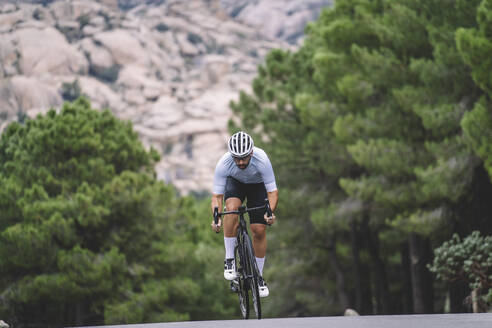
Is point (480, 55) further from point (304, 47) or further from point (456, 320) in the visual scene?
point (304, 47)

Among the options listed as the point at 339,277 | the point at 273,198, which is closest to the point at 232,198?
the point at 273,198

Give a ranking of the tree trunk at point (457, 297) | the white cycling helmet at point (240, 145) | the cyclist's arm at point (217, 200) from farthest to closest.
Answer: the tree trunk at point (457, 297), the cyclist's arm at point (217, 200), the white cycling helmet at point (240, 145)

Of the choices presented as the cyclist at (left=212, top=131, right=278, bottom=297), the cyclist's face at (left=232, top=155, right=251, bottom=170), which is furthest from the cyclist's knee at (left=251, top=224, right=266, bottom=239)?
the cyclist's face at (left=232, top=155, right=251, bottom=170)

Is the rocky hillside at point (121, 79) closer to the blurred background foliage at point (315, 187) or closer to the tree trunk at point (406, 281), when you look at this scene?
the blurred background foliage at point (315, 187)

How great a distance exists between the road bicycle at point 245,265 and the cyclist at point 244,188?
0.09 m

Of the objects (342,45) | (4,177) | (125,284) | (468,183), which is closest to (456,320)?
(468,183)

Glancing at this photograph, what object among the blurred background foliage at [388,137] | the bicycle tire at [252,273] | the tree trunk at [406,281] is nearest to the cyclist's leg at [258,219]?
the bicycle tire at [252,273]

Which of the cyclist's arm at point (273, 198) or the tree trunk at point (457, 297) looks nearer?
the cyclist's arm at point (273, 198)

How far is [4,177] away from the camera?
24281 mm

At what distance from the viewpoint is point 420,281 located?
66.1 ft

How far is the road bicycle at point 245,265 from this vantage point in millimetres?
7418

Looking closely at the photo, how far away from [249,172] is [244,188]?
0.44m

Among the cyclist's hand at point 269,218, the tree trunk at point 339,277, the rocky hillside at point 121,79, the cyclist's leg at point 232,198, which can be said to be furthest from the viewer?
the rocky hillside at point 121,79

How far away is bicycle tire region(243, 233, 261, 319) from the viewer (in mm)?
7339
